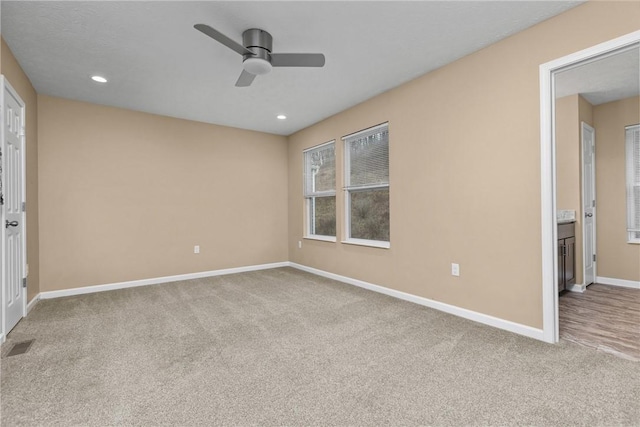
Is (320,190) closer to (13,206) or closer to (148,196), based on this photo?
(148,196)

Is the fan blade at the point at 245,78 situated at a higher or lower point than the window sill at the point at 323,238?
higher

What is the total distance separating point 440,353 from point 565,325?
1384 mm

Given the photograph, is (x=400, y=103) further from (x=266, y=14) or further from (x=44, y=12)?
(x=44, y=12)

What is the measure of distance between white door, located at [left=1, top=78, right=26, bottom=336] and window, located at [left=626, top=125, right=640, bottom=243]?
6789mm

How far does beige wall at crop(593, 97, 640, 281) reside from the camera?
392cm

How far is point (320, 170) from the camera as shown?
5.10 meters

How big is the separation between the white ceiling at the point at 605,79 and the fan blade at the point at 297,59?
2.33m

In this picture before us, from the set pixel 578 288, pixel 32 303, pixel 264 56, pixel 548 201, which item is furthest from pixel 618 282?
pixel 32 303

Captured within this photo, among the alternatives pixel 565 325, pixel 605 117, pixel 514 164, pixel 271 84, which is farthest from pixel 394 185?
pixel 605 117

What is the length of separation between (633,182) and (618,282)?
1.33 meters

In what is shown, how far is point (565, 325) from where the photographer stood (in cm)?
264

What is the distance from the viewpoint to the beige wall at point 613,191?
12.9 ft

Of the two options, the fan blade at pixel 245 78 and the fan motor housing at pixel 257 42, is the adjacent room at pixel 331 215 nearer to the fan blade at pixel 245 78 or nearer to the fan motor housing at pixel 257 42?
the fan motor housing at pixel 257 42

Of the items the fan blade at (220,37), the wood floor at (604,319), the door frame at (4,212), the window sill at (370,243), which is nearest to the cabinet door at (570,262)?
the wood floor at (604,319)
